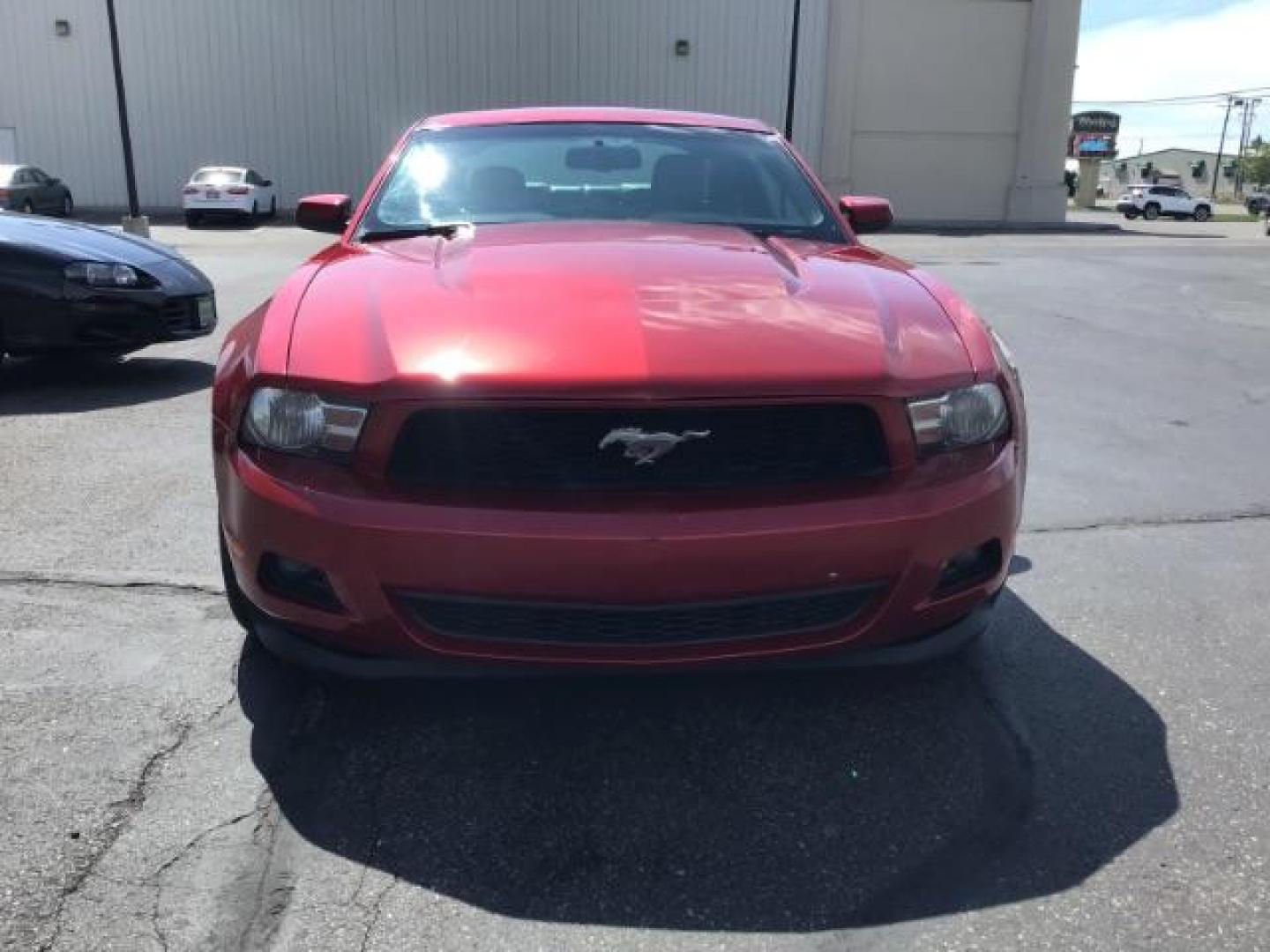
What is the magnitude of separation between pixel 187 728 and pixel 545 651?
1023 mm

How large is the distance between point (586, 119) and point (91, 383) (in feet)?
13.9

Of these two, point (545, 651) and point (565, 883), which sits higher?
point (545, 651)

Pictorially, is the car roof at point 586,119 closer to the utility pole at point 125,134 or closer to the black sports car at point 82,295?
the black sports car at point 82,295

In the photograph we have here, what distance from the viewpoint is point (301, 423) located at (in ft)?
8.23

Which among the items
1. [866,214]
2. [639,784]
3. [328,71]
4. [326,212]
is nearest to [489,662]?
[639,784]

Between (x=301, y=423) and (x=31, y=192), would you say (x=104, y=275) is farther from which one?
(x=31, y=192)

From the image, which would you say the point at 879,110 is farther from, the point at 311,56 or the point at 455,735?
the point at 455,735

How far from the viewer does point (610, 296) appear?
2.74 m

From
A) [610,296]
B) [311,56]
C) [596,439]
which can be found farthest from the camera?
[311,56]

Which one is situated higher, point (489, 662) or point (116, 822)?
point (489, 662)

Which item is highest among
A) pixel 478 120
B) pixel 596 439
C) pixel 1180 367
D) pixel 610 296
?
pixel 478 120

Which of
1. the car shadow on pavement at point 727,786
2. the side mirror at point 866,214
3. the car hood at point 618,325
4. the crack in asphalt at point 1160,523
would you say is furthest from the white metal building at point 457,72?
the car shadow on pavement at point 727,786

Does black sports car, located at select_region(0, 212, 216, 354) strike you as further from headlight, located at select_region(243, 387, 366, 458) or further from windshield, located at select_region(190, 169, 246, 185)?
windshield, located at select_region(190, 169, 246, 185)

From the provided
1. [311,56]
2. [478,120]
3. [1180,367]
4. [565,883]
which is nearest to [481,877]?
[565,883]
